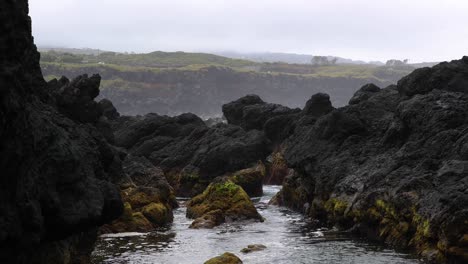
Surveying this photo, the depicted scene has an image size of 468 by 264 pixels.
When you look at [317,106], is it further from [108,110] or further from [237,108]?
[108,110]

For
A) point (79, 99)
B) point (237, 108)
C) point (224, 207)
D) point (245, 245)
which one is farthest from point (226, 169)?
point (245, 245)

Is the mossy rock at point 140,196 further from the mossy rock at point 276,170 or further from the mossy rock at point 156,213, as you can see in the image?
the mossy rock at point 276,170

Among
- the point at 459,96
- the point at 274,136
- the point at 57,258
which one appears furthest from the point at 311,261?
the point at 274,136

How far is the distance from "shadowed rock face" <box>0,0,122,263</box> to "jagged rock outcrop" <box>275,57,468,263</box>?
1398 cm

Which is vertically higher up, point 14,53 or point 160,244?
point 14,53

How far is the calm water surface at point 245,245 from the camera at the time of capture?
2723 cm

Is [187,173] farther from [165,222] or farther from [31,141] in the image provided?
[31,141]

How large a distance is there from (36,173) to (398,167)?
22923 millimetres

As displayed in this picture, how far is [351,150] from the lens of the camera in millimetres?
42562

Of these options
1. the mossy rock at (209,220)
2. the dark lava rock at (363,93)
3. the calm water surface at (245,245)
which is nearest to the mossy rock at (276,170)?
the dark lava rock at (363,93)

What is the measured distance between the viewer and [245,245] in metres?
31.4

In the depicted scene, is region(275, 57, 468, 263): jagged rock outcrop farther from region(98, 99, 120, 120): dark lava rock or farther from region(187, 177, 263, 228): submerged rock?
region(98, 99, 120, 120): dark lava rock

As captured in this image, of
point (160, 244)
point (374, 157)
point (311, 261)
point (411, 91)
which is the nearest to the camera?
point (311, 261)

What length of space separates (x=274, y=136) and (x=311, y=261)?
52.2 metres
